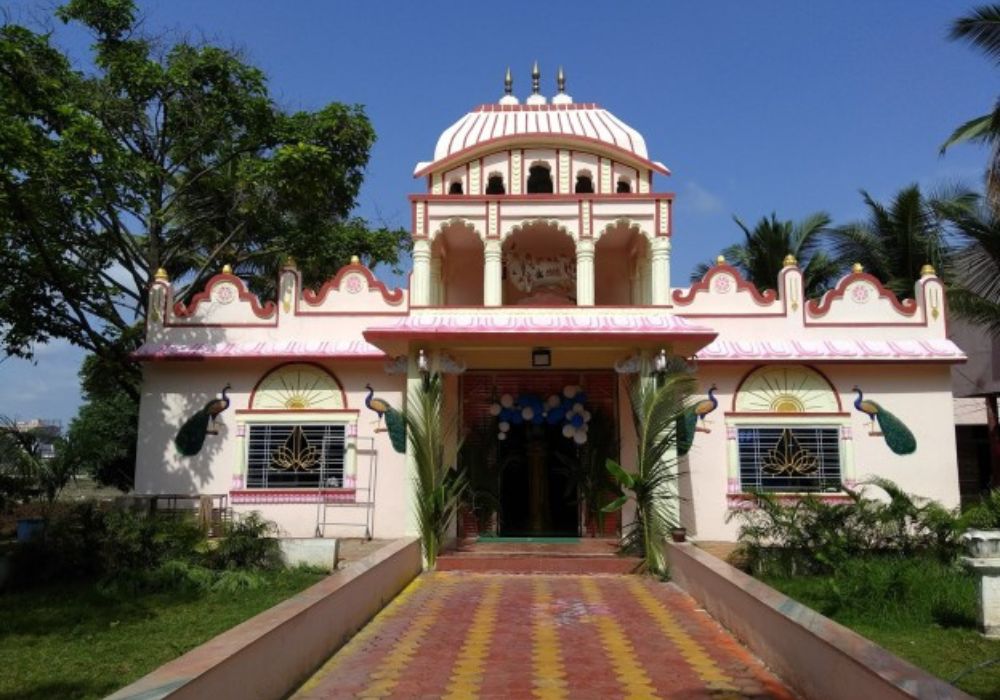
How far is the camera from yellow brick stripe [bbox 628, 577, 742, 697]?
199 inches

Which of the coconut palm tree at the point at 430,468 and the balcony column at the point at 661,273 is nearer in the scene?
the coconut palm tree at the point at 430,468

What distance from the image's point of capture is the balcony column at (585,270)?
12.0m

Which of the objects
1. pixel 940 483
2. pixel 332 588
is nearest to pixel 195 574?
pixel 332 588

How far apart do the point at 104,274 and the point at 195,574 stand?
7972 millimetres

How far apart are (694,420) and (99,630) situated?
26.6ft

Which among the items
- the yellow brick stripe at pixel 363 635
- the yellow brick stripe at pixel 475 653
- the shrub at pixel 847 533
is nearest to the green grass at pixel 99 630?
the yellow brick stripe at pixel 363 635

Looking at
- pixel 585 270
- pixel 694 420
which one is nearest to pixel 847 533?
pixel 694 420

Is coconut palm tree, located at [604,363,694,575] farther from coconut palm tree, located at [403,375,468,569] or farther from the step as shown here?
coconut palm tree, located at [403,375,468,569]

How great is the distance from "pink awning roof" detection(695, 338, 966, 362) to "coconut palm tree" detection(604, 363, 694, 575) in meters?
2.54

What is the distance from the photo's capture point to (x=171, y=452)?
12.5 meters

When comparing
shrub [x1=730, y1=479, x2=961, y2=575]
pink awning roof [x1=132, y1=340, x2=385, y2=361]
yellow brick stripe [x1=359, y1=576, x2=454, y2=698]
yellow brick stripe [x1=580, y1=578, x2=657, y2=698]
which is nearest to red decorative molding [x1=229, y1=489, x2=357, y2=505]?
pink awning roof [x1=132, y1=340, x2=385, y2=361]

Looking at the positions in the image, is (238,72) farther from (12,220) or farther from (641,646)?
(641,646)

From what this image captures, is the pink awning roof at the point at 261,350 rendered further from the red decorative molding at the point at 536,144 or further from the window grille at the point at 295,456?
the red decorative molding at the point at 536,144

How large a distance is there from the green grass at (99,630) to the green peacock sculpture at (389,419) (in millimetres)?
3191
